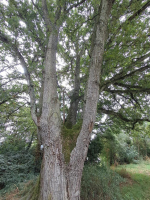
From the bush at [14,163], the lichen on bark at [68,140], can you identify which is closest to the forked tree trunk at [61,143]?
the lichen on bark at [68,140]

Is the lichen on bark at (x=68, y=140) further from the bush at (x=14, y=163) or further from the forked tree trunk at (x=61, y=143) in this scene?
the bush at (x=14, y=163)

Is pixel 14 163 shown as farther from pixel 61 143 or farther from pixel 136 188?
pixel 136 188

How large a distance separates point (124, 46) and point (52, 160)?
3949mm

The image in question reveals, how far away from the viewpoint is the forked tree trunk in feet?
5.98

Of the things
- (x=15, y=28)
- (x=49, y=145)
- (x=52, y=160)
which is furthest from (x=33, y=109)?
(x=15, y=28)

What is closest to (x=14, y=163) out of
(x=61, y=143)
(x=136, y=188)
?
(x=61, y=143)

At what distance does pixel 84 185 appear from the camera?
3600 millimetres

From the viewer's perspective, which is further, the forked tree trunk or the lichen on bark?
the lichen on bark

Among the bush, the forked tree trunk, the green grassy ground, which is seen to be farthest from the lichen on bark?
the bush

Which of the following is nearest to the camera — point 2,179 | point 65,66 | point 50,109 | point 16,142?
point 50,109

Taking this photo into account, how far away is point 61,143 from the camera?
2189 mm

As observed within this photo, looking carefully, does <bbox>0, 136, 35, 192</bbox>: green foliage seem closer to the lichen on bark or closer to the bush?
the bush

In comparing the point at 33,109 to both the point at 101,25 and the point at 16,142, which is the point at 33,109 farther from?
the point at 16,142

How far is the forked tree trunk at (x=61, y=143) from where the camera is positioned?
1823 millimetres
